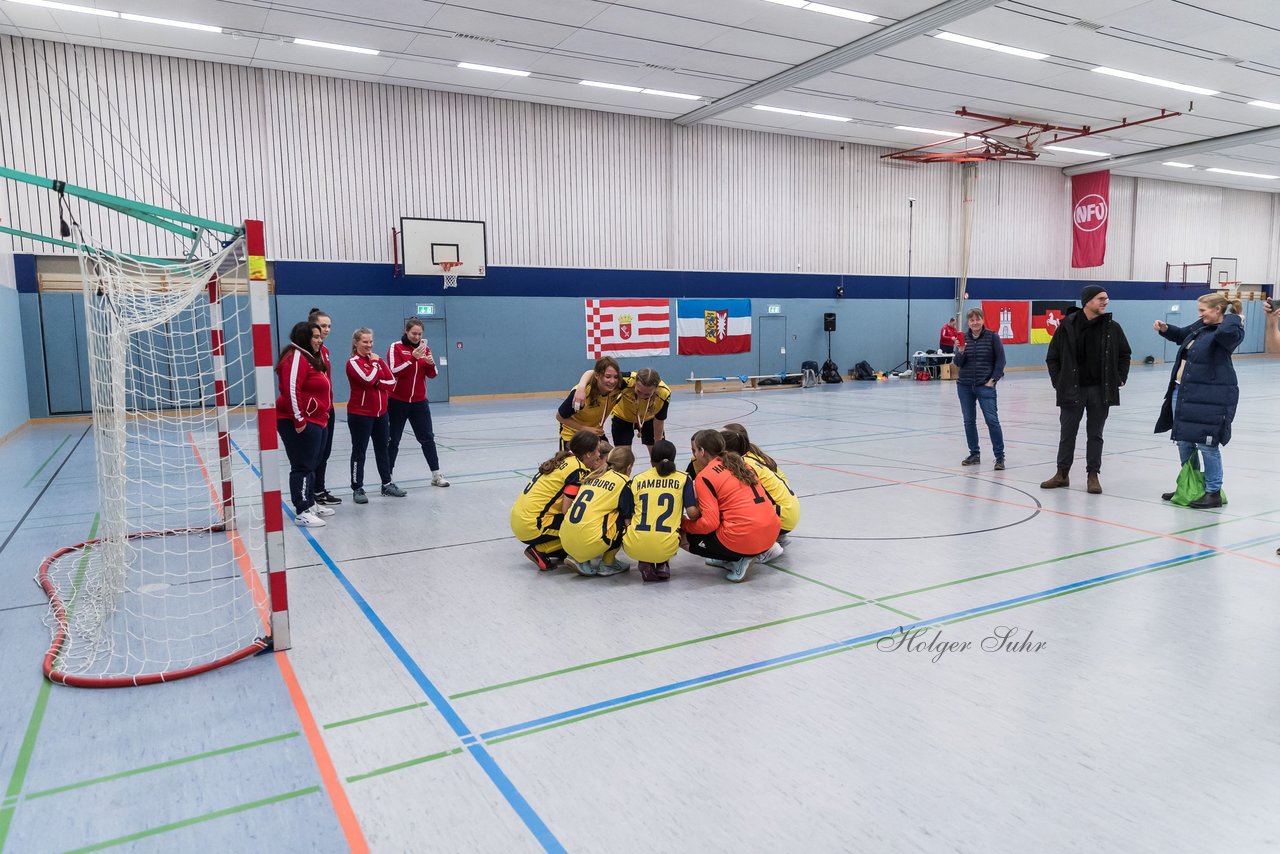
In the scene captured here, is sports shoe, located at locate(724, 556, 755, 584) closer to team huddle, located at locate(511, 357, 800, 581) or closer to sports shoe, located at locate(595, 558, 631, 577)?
team huddle, located at locate(511, 357, 800, 581)

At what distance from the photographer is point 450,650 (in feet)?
13.5

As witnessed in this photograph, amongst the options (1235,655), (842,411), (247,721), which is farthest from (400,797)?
(842,411)

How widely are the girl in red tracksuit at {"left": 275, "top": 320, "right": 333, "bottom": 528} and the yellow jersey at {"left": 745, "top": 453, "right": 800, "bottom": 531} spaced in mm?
3473

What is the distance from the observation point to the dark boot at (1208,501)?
698 cm

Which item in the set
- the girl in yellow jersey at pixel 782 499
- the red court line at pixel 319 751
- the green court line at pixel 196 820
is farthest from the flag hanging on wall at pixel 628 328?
the green court line at pixel 196 820

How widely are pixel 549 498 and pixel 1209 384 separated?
5.59m

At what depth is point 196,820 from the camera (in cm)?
270

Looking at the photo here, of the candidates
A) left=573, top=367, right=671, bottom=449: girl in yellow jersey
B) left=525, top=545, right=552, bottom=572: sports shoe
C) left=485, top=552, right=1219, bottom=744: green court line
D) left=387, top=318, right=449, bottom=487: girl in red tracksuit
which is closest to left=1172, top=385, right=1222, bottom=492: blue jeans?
left=485, top=552, right=1219, bottom=744: green court line

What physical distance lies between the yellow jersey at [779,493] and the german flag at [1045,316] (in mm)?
25183

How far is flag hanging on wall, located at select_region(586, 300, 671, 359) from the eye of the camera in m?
20.2

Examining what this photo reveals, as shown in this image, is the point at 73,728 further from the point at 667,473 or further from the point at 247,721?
the point at 667,473

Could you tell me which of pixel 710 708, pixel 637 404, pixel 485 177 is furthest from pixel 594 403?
pixel 485 177

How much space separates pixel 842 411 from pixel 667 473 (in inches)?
443

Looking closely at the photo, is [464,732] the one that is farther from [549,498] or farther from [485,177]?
[485,177]
